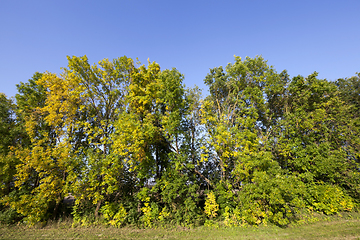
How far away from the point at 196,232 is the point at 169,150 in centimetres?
564

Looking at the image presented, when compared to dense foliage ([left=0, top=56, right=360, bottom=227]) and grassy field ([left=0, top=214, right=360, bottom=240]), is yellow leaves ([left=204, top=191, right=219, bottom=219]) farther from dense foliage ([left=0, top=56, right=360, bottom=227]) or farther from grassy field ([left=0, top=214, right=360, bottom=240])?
grassy field ([left=0, top=214, right=360, bottom=240])

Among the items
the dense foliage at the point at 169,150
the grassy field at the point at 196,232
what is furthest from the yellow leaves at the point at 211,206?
the grassy field at the point at 196,232

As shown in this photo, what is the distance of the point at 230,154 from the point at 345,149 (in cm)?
1058

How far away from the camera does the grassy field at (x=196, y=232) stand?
24.7 ft

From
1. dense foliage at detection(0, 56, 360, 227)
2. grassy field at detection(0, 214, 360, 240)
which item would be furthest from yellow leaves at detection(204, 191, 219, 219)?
grassy field at detection(0, 214, 360, 240)

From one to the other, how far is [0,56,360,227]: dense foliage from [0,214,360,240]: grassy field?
0.64m

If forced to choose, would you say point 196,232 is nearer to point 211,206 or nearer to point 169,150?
point 211,206

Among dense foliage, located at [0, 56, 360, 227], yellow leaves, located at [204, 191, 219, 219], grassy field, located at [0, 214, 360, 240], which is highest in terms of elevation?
dense foliage, located at [0, 56, 360, 227]

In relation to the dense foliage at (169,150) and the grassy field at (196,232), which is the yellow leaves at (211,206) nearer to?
the dense foliage at (169,150)

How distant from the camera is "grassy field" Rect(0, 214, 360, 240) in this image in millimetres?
7530

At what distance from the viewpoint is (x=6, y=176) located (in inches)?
403

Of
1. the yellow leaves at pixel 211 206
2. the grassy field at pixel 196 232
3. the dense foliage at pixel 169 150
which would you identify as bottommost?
the grassy field at pixel 196 232

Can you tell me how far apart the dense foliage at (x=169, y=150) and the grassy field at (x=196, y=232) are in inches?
25.1

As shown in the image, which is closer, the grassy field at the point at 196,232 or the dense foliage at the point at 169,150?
the grassy field at the point at 196,232
